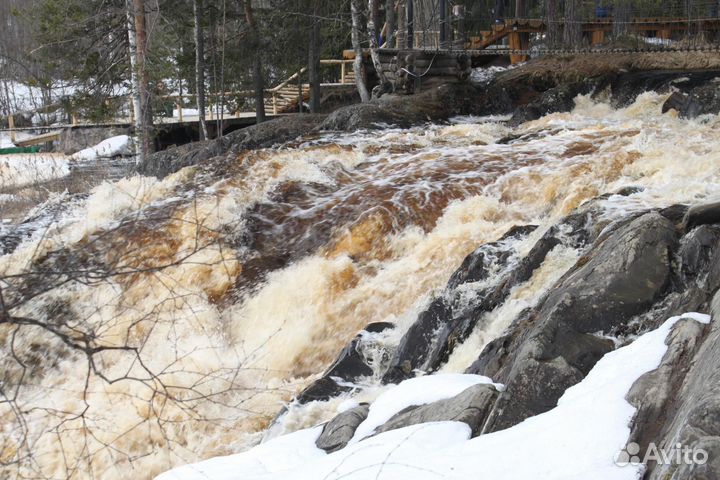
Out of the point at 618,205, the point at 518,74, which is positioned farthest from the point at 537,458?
the point at 518,74

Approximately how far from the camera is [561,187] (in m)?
9.23

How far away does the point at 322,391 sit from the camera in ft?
20.5

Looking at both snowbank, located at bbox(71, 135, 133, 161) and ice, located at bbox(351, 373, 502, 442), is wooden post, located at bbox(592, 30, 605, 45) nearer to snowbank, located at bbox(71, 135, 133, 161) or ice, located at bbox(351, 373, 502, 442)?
snowbank, located at bbox(71, 135, 133, 161)

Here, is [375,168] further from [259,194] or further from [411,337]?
[411,337]

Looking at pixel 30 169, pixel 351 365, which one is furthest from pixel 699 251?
pixel 30 169

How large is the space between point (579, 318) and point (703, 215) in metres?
Result: 1.67

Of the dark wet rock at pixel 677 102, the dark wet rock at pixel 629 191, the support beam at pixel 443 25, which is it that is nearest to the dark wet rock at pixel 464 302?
the dark wet rock at pixel 629 191

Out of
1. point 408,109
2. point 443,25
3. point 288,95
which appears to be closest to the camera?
point 408,109

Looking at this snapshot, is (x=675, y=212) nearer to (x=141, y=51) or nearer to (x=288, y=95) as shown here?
Answer: (x=141, y=51)

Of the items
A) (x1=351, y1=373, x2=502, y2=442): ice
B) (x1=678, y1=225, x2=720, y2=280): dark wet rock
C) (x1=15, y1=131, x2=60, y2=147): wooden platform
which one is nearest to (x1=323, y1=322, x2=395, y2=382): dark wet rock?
(x1=351, y1=373, x2=502, y2=442): ice

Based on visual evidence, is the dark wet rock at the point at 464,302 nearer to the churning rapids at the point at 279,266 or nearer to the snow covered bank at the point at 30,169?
the churning rapids at the point at 279,266

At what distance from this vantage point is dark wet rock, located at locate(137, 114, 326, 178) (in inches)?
586

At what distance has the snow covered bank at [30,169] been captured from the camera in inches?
629

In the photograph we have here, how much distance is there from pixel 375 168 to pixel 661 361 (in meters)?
8.18
